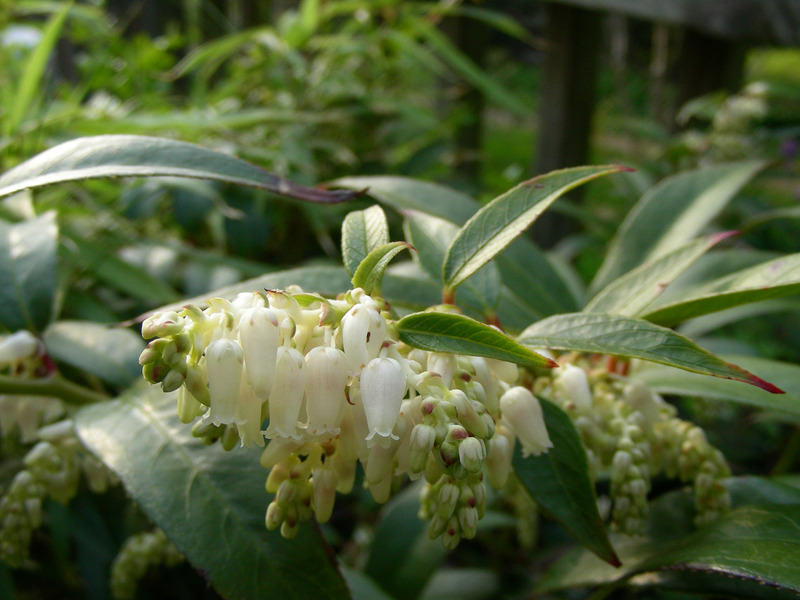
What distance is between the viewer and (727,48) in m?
2.23

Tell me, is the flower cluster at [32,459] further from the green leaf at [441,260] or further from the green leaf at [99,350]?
the green leaf at [441,260]

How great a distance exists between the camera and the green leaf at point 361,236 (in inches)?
22.6

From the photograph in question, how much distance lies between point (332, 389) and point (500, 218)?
0.78 ft

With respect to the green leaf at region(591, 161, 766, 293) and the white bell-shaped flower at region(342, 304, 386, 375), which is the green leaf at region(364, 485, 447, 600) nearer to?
the green leaf at region(591, 161, 766, 293)

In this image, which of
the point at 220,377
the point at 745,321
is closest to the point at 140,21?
the point at 220,377

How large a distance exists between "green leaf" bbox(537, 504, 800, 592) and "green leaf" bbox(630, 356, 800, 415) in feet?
0.35

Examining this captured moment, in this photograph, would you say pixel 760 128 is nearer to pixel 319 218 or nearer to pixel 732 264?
pixel 732 264

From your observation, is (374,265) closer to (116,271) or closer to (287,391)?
(287,391)

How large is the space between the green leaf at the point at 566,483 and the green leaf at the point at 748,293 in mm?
157

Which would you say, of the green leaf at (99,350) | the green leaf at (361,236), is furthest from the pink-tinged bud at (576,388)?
the green leaf at (99,350)

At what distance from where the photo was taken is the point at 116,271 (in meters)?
1.14

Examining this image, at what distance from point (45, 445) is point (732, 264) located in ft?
3.58

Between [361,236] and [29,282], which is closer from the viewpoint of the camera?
[361,236]

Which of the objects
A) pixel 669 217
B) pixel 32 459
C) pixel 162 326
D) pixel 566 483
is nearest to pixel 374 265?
pixel 162 326
